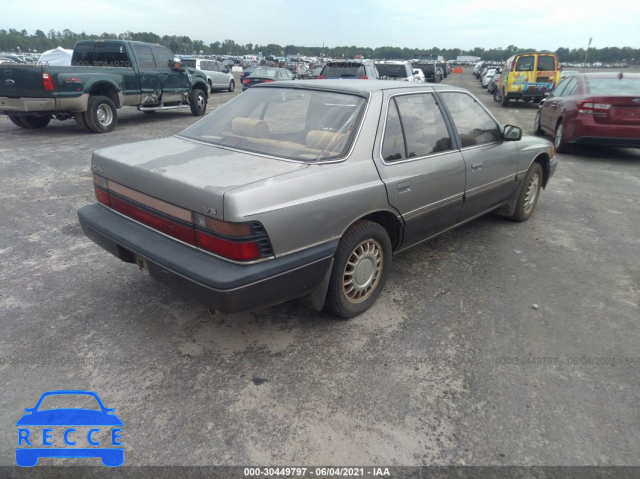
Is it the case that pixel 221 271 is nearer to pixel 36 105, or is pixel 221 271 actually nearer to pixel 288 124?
pixel 288 124

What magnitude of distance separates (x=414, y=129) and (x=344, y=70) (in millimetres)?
10988

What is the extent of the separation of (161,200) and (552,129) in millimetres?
9213

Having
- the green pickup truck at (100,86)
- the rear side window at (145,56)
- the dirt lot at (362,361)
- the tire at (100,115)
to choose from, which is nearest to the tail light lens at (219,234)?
the dirt lot at (362,361)

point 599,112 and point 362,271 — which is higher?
point 599,112

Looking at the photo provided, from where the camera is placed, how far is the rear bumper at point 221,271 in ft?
7.98

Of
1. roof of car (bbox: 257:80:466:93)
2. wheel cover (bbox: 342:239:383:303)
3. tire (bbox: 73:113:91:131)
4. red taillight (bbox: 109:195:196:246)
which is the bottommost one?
tire (bbox: 73:113:91:131)

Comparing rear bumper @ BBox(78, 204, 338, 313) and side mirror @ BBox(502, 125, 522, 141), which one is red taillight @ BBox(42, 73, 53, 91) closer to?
rear bumper @ BBox(78, 204, 338, 313)

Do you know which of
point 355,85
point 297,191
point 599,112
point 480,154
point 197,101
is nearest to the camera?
point 297,191

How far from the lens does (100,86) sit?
10008 millimetres

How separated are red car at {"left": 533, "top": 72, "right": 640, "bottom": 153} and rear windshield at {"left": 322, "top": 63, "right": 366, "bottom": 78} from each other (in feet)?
19.2

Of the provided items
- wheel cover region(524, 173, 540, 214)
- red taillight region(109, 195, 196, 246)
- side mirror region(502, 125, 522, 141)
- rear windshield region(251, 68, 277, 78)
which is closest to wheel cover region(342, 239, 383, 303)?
red taillight region(109, 195, 196, 246)

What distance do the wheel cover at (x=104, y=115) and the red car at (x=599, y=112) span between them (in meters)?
9.73

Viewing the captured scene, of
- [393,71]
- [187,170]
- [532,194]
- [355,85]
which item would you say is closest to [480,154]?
[355,85]

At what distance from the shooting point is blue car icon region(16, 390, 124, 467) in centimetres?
215
